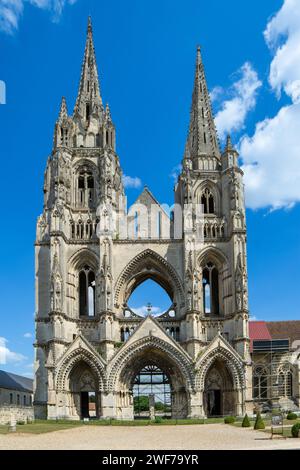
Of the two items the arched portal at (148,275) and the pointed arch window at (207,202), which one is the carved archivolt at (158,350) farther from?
the pointed arch window at (207,202)

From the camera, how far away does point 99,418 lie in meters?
47.3

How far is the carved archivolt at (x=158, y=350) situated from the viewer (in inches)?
1896

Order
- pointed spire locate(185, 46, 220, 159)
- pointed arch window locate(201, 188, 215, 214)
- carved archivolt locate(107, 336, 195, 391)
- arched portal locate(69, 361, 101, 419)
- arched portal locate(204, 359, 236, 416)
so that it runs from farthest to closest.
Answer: pointed spire locate(185, 46, 220, 159), pointed arch window locate(201, 188, 215, 214), arched portal locate(204, 359, 236, 416), arched portal locate(69, 361, 101, 419), carved archivolt locate(107, 336, 195, 391)

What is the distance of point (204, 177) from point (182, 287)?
10469mm

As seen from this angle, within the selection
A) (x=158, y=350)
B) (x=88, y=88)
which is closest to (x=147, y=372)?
(x=158, y=350)

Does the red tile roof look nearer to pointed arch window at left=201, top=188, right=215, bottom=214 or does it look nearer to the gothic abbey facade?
the gothic abbey facade

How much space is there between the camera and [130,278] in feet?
176

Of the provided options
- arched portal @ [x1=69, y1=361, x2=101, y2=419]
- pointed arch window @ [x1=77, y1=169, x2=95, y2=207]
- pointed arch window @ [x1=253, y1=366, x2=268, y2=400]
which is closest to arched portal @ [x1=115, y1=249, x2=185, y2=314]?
arched portal @ [x1=69, y1=361, x2=101, y2=419]

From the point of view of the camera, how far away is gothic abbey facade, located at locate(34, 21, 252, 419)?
4847cm

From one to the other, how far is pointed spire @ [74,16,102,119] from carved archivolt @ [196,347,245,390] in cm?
2501

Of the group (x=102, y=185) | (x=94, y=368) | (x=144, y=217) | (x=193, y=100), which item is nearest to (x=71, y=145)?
(x=102, y=185)

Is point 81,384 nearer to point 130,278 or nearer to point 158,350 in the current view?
point 158,350

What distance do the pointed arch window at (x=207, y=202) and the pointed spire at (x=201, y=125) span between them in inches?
143

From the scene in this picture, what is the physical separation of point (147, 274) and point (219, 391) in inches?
456
